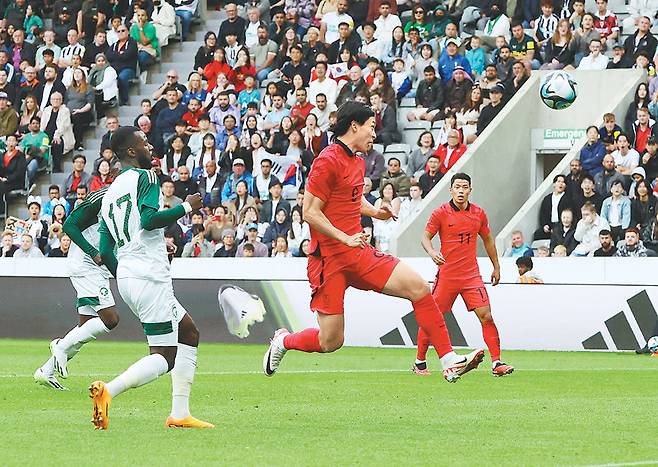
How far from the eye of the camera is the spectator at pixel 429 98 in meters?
27.9

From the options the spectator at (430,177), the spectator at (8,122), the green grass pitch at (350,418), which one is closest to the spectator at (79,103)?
the spectator at (8,122)

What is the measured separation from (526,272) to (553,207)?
3124 mm

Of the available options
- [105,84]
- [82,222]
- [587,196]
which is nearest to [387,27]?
[105,84]

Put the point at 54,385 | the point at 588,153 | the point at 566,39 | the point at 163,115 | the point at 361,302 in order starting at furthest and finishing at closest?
1. the point at 163,115
2. the point at 566,39
3. the point at 588,153
4. the point at 361,302
5. the point at 54,385

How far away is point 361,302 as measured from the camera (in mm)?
23188

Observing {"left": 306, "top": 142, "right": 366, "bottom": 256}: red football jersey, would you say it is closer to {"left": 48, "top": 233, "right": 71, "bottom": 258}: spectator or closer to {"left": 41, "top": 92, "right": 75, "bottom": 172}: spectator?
{"left": 48, "top": 233, "right": 71, "bottom": 258}: spectator

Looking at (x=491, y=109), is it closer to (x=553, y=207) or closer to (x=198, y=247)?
(x=553, y=207)

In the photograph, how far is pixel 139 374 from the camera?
32.0 feet

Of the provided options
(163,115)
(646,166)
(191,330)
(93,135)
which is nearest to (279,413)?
(191,330)

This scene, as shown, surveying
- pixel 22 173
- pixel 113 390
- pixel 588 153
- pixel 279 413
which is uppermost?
pixel 113 390

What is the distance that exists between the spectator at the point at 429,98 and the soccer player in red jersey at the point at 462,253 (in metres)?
11.3

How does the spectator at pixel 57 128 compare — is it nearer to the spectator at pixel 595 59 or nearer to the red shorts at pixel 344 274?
the spectator at pixel 595 59

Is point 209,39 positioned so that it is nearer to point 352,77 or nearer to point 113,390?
point 352,77

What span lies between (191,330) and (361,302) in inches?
516
